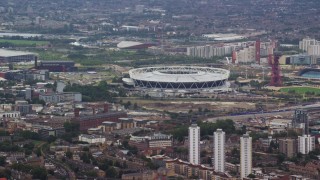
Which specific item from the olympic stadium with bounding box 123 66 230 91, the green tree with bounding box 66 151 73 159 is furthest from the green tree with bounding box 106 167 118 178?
the olympic stadium with bounding box 123 66 230 91

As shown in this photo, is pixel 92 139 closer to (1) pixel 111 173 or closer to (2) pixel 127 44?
(1) pixel 111 173

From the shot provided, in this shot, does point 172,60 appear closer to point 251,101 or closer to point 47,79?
point 47,79

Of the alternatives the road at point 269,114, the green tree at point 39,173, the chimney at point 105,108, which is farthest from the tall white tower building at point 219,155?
the chimney at point 105,108

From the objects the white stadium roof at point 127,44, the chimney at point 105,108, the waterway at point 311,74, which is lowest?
the white stadium roof at point 127,44

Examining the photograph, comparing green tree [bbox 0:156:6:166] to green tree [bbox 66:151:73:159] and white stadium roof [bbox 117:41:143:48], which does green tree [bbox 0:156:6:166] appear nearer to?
green tree [bbox 66:151:73:159]

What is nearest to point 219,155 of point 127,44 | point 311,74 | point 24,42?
point 311,74

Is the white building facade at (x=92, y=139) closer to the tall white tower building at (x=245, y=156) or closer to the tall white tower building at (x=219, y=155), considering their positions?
the tall white tower building at (x=219, y=155)
